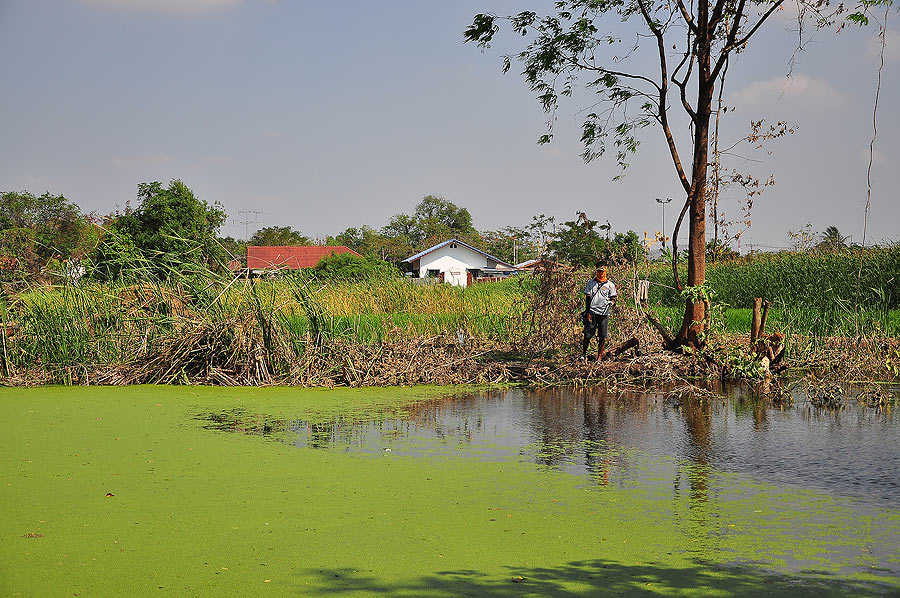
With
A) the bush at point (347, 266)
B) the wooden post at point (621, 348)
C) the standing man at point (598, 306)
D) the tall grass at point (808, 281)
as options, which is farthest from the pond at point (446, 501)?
the bush at point (347, 266)

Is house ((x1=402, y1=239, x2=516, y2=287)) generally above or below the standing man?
above

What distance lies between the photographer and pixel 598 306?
10.9 metres

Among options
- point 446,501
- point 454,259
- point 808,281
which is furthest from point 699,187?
point 454,259

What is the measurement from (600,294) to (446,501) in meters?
6.67

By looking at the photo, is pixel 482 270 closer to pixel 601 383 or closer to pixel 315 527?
pixel 601 383

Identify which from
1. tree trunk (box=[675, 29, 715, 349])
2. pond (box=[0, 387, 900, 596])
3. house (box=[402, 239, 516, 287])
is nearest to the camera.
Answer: pond (box=[0, 387, 900, 596])

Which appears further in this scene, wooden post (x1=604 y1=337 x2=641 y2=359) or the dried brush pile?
wooden post (x1=604 y1=337 x2=641 y2=359)

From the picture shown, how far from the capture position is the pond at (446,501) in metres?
3.61

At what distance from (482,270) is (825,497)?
181 ft

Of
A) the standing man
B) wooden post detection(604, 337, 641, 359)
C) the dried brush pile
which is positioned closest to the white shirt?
the standing man

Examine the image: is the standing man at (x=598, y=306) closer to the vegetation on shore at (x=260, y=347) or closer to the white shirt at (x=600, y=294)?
the white shirt at (x=600, y=294)

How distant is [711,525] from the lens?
4391 mm

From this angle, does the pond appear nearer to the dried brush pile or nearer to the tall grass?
the dried brush pile

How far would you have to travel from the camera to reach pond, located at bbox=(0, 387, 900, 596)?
3.61 meters
